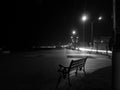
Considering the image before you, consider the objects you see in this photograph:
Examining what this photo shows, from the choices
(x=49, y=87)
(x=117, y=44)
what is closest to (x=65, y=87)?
(x=49, y=87)

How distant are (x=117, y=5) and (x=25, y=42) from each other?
275ft

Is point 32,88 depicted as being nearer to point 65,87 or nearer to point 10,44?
point 65,87

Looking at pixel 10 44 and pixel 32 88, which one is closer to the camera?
pixel 32 88

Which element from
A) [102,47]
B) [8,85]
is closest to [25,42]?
[102,47]

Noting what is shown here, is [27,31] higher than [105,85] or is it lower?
higher

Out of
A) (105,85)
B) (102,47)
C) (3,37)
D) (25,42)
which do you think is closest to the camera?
(105,85)

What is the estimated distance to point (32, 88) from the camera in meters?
6.93

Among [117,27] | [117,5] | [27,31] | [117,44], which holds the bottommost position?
[117,44]

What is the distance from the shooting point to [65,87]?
6941 millimetres

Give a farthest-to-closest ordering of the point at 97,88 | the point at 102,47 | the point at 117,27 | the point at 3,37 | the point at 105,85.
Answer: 1. the point at 3,37
2. the point at 102,47
3. the point at 105,85
4. the point at 97,88
5. the point at 117,27

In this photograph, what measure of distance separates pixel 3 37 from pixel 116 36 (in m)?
79.4

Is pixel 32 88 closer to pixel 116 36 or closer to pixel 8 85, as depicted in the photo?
pixel 8 85

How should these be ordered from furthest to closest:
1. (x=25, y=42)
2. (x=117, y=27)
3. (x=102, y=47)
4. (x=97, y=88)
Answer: (x=25, y=42) → (x=102, y=47) → (x=97, y=88) → (x=117, y=27)

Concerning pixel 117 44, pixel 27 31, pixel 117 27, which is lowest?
pixel 117 44
